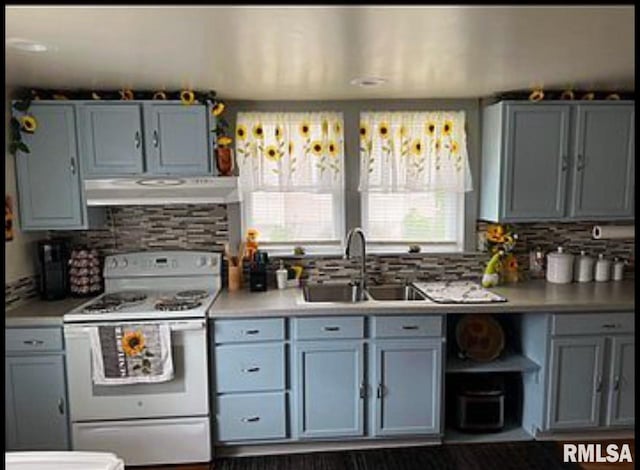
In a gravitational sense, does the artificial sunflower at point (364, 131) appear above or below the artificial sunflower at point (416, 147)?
above

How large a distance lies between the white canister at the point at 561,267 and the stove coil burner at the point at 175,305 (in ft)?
7.61

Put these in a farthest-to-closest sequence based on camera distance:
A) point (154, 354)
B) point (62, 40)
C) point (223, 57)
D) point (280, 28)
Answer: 1. point (154, 354)
2. point (223, 57)
3. point (62, 40)
4. point (280, 28)

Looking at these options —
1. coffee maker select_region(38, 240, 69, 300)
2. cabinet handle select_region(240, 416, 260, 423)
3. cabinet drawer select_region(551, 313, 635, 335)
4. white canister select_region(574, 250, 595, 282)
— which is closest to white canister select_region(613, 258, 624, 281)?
white canister select_region(574, 250, 595, 282)

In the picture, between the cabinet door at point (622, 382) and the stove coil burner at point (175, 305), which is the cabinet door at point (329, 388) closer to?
the stove coil burner at point (175, 305)

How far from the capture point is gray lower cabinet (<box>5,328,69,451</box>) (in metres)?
2.50

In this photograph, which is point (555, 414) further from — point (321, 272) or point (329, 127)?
point (329, 127)

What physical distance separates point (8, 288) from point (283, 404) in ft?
5.54

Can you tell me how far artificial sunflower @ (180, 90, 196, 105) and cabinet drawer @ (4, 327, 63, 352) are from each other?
1.45 metres

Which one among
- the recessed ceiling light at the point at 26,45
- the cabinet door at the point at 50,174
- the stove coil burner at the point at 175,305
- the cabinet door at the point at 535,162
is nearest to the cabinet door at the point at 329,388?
the stove coil burner at the point at 175,305

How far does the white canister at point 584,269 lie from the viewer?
10.5 feet

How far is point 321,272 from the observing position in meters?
3.23

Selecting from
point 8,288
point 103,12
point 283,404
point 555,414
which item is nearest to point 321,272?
point 283,404

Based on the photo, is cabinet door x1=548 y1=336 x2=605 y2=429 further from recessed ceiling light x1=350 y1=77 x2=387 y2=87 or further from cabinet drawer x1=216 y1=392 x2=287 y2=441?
recessed ceiling light x1=350 y1=77 x2=387 y2=87

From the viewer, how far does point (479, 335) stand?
3.06 meters
